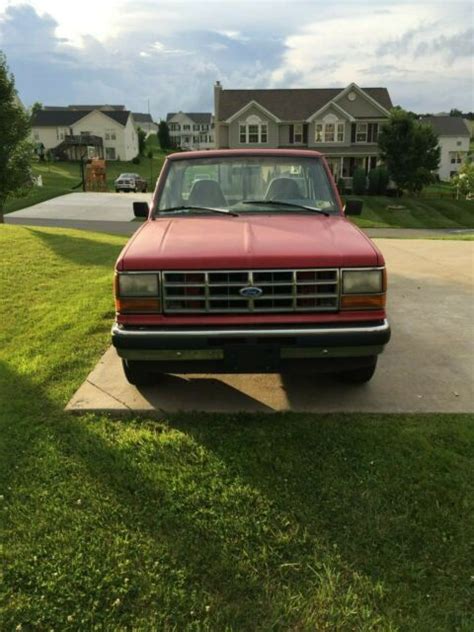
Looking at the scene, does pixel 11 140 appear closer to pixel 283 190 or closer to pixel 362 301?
pixel 283 190

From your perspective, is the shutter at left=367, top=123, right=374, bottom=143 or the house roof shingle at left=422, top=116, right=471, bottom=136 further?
the house roof shingle at left=422, top=116, right=471, bottom=136

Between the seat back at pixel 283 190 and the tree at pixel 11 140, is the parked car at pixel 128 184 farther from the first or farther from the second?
the seat back at pixel 283 190

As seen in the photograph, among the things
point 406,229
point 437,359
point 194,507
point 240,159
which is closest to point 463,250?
point 437,359

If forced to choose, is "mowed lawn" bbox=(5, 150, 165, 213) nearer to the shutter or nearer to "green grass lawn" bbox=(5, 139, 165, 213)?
"green grass lawn" bbox=(5, 139, 165, 213)

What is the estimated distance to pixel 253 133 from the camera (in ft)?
144

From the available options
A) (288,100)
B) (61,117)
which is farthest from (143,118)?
(288,100)

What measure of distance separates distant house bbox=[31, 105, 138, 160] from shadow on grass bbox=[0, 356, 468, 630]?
69629 mm

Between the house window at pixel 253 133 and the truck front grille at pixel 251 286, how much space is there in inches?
1668

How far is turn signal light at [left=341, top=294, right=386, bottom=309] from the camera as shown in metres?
3.52

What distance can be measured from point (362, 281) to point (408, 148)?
37.9 m

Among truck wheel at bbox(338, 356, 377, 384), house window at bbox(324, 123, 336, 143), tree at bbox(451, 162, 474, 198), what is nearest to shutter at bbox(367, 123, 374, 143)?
house window at bbox(324, 123, 336, 143)

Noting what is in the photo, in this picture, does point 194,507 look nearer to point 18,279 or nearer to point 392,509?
point 392,509

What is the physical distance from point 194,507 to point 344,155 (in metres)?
44.0

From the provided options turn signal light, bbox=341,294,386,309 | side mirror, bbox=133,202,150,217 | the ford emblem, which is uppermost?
side mirror, bbox=133,202,150,217
